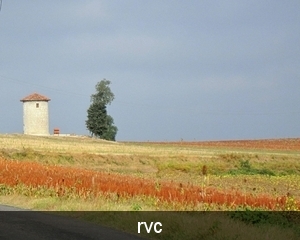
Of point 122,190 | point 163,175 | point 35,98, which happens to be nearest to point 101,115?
point 35,98

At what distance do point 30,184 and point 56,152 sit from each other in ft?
113

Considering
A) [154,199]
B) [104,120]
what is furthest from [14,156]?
[104,120]

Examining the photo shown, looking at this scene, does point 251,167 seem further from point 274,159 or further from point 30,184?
point 30,184

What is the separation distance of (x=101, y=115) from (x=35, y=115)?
22789 mm

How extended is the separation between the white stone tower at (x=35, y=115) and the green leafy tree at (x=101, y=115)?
66.7 feet

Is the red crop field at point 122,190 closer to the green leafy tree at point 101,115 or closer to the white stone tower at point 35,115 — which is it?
the white stone tower at point 35,115

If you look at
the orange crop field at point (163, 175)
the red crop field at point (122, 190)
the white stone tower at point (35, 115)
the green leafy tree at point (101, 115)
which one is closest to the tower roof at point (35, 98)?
the white stone tower at point (35, 115)

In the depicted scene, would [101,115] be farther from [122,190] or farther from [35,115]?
[122,190]

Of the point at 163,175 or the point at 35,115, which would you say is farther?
the point at 35,115

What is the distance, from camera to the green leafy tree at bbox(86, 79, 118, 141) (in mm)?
117625

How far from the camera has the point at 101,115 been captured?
117938mm

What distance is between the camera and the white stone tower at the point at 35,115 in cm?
9638

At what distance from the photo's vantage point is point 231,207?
21.5 metres

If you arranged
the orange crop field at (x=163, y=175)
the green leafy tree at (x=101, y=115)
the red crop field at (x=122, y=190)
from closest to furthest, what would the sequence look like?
the red crop field at (x=122, y=190), the orange crop field at (x=163, y=175), the green leafy tree at (x=101, y=115)
